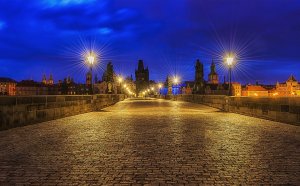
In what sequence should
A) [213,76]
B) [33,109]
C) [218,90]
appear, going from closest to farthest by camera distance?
1. [33,109]
2. [218,90]
3. [213,76]

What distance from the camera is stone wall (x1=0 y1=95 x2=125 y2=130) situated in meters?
13.0

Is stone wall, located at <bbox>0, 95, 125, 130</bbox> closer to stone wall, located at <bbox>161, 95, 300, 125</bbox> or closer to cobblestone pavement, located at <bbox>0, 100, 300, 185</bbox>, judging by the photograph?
cobblestone pavement, located at <bbox>0, 100, 300, 185</bbox>

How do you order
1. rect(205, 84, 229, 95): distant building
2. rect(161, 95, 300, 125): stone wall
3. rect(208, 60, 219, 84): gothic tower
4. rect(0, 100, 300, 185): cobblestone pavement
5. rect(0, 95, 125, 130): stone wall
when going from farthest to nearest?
1. rect(208, 60, 219, 84): gothic tower
2. rect(205, 84, 229, 95): distant building
3. rect(161, 95, 300, 125): stone wall
4. rect(0, 95, 125, 130): stone wall
5. rect(0, 100, 300, 185): cobblestone pavement

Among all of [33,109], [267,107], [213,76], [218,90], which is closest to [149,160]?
[33,109]

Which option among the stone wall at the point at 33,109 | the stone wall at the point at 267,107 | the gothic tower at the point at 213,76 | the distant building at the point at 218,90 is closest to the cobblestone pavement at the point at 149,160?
the stone wall at the point at 33,109

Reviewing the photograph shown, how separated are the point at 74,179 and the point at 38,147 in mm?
3586

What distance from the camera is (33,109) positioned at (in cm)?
1548

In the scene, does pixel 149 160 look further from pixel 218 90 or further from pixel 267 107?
pixel 218 90

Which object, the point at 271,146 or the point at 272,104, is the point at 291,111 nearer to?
the point at 272,104

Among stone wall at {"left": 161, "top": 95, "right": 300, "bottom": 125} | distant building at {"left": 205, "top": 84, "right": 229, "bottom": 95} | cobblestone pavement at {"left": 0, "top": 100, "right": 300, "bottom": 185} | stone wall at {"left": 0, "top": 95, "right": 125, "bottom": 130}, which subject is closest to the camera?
cobblestone pavement at {"left": 0, "top": 100, "right": 300, "bottom": 185}

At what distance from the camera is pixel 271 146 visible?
8812 mm

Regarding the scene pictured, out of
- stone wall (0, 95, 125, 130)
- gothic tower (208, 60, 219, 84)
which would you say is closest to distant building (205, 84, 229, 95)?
stone wall (0, 95, 125, 130)

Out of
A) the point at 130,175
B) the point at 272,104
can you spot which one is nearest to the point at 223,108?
the point at 272,104

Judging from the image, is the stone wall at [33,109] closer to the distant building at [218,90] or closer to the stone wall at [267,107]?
the stone wall at [267,107]
